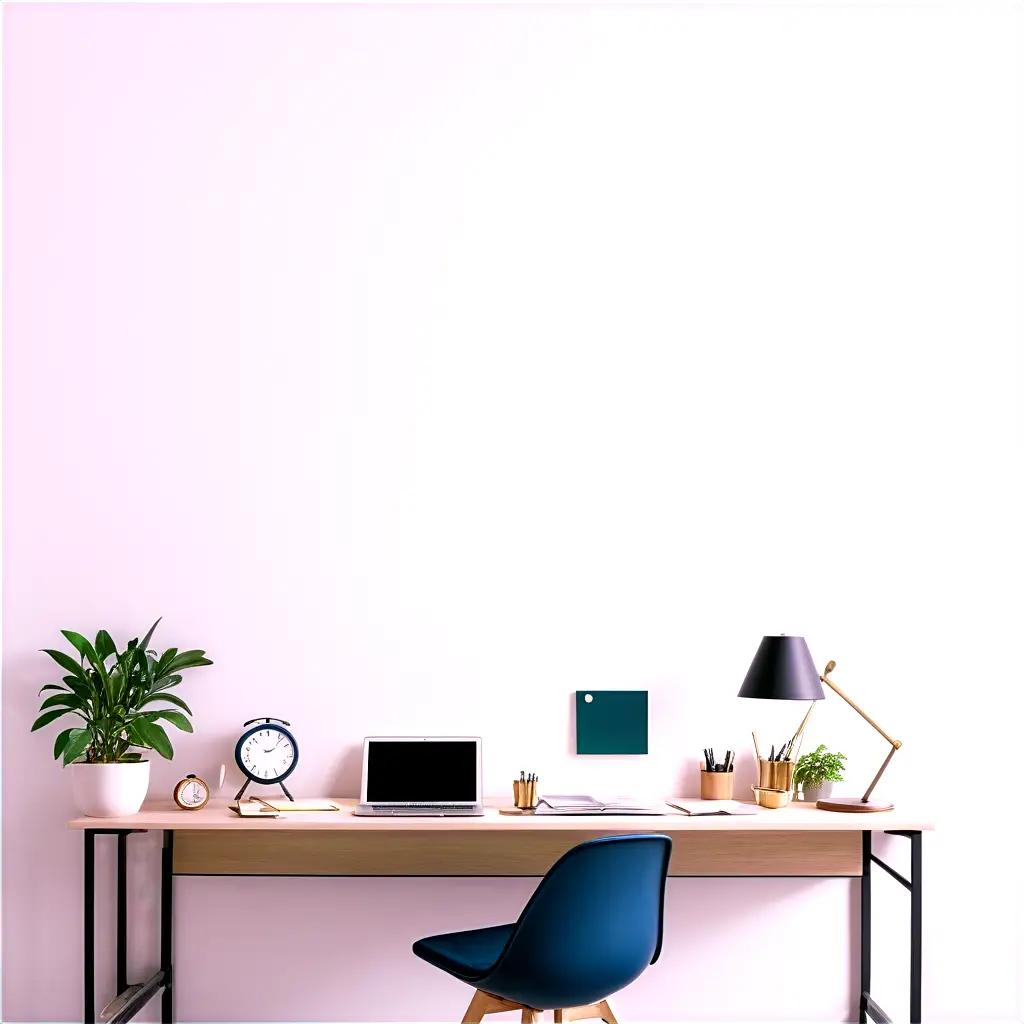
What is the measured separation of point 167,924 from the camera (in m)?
3.03

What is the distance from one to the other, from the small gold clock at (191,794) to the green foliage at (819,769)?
1621 millimetres

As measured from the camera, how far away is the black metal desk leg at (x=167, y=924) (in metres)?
3.00

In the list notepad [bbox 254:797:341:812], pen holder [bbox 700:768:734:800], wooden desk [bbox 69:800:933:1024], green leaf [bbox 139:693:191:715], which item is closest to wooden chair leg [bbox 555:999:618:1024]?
wooden desk [bbox 69:800:933:1024]

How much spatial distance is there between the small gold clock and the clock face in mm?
122

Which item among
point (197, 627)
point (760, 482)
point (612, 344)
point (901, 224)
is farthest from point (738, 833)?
point (901, 224)

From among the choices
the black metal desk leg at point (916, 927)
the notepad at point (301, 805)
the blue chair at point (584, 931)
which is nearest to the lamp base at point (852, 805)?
the black metal desk leg at point (916, 927)

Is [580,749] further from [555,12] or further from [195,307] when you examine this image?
[555,12]

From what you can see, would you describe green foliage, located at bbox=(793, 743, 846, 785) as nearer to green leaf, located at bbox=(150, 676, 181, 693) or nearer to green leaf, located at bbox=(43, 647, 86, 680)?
green leaf, located at bbox=(150, 676, 181, 693)

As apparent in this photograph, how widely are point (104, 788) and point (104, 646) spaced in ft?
1.33

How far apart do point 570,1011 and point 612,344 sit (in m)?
1.82

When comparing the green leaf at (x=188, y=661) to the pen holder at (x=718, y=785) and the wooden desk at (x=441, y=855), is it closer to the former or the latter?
the wooden desk at (x=441, y=855)

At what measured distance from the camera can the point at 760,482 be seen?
3.19 meters

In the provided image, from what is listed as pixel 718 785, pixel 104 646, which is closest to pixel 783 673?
pixel 718 785

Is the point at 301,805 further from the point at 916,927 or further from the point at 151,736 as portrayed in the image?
the point at 916,927
